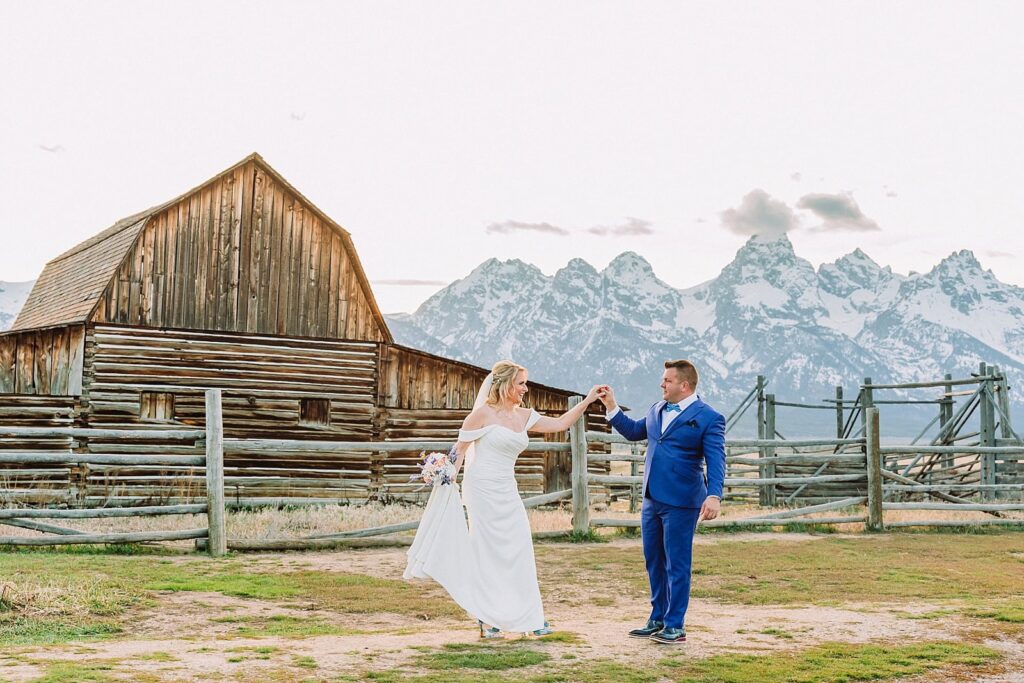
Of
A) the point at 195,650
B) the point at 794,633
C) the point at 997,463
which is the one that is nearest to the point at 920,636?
the point at 794,633

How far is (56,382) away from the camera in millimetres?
19109

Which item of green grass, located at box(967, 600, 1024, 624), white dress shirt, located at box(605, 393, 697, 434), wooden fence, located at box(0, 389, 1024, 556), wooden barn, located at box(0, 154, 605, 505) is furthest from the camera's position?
wooden barn, located at box(0, 154, 605, 505)

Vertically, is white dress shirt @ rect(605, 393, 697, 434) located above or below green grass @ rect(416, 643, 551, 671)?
above

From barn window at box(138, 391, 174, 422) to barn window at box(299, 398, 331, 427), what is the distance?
2534mm

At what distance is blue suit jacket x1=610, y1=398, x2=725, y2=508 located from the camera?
675 cm

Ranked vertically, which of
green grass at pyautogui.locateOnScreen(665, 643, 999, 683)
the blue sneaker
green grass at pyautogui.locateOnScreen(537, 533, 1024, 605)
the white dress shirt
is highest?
the white dress shirt

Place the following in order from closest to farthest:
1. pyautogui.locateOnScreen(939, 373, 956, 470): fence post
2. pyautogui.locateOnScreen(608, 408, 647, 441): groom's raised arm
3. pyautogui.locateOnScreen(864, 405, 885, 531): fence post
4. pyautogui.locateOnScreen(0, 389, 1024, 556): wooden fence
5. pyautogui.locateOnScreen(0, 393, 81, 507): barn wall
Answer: pyautogui.locateOnScreen(608, 408, 647, 441): groom's raised arm
pyautogui.locateOnScreen(0, 389, 1024, 556): wooden fence
pyautogui.locateOnScreen(864, 405, 885, 531): fence post
pyautogui.locateOnScreen(0, 393, 81, 507): barn wall
pyautogui.locateOnScreen(939, 373, 956, 470): fence post

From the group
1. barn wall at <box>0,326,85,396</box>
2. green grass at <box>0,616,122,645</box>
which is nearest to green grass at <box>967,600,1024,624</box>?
green grass at <box>0,616,122,645</box>

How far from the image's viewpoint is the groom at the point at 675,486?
21.9ft

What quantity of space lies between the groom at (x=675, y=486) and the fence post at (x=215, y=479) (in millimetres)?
6082

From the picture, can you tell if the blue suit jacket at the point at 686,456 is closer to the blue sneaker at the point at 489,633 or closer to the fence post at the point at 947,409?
the blue sneaker at the point at 489,633

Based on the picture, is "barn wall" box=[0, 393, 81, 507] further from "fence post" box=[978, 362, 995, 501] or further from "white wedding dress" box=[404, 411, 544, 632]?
"fence post" box=[978, 362, 995, 501]

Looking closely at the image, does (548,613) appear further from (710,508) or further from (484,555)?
(710,508)

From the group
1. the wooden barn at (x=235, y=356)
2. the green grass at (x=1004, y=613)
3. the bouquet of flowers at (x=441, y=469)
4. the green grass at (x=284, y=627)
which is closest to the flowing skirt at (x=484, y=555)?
the bouquet of flowers at (x=441, y=469)
